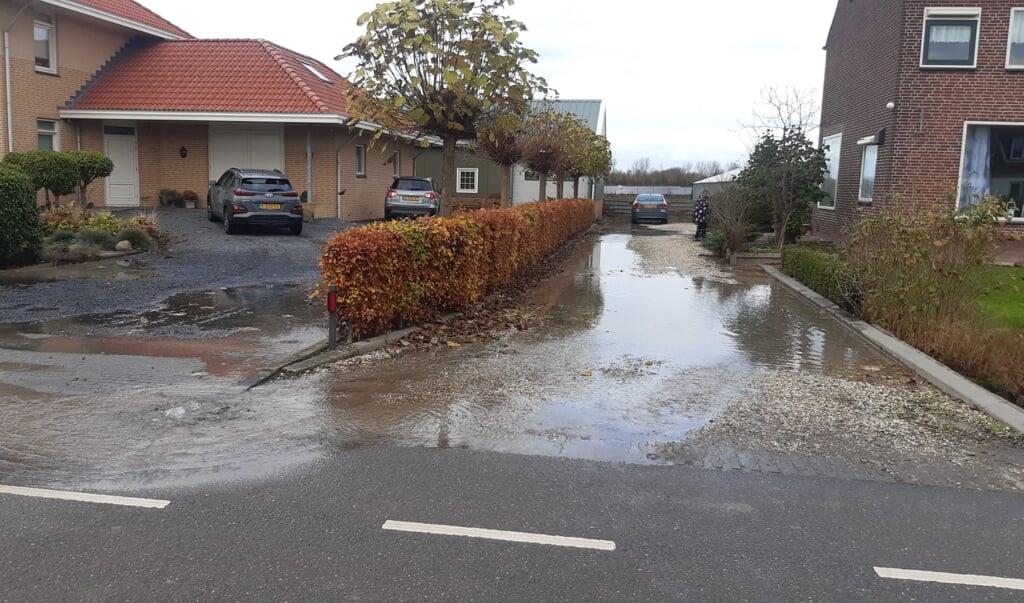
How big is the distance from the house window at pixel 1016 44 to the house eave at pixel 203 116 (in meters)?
16.1

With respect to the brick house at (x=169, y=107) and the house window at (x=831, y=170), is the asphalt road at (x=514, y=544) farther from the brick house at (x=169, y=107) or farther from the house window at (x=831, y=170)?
the brick house at (x=169, y=107)

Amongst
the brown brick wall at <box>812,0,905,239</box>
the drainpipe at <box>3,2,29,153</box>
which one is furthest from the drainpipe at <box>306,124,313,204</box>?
the brown brick wall at <box>812,0,905,239</box>

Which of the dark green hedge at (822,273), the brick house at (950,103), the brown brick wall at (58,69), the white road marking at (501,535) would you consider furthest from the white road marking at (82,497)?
the brown brick wall at (58,69)

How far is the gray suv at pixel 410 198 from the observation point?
25.9m

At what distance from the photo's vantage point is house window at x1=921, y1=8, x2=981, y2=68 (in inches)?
680

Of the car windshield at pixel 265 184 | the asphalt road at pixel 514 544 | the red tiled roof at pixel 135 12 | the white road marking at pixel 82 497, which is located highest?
the red tiled roof at pixel 135 12

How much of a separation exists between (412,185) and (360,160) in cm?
292

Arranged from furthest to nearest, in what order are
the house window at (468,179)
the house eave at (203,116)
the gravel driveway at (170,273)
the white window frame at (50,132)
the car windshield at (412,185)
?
the house window at (468,179)
the car windshield at (412,185)
the house eave at (203,116)
the white window frame at (50,132)
the gravel driveway at (170,273)

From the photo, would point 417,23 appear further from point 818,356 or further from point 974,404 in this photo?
point 974,404

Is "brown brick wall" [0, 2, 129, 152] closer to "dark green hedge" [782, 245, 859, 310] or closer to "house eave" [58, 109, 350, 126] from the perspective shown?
"house eave" [58, 109, 350, 126]

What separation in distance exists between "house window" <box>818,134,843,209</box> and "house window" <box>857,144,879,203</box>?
5.79 ft

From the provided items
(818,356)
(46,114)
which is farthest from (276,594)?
(46,114)

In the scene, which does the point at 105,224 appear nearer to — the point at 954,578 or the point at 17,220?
the point at 17,220

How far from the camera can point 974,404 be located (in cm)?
685
